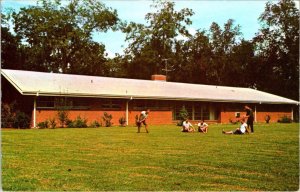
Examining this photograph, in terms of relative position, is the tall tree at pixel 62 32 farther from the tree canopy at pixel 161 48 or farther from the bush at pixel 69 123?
the bush at pixel 69 123

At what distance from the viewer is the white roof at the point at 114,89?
2773cm

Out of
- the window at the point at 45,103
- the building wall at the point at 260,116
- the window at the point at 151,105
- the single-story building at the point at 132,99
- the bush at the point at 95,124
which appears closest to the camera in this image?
the window at the point at 45,103

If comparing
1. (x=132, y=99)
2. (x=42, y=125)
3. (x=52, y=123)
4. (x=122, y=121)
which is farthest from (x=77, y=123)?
(x=132, y=99)

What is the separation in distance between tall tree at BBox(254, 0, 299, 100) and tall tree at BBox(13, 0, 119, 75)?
1945cm

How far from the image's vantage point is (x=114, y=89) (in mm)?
32062

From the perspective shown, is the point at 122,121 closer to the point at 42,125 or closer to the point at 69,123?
the point at 69,123

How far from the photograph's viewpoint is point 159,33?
57000 mm

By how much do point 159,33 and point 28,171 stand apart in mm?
49511

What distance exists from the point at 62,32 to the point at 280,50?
26.3m

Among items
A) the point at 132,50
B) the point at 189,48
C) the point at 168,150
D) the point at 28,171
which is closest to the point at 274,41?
the point at 189,48

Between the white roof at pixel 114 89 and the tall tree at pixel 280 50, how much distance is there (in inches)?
339

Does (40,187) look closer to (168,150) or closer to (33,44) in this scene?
(168,150)

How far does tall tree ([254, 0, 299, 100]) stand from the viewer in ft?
164

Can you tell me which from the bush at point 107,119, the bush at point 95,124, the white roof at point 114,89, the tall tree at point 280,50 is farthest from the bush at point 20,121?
the tall tree at point 280,50
